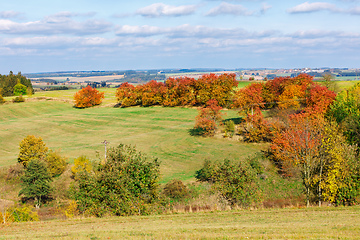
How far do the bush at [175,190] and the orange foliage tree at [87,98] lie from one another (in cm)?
7158

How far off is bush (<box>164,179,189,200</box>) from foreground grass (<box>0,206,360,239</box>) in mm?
11840

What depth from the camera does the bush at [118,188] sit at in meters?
19.9

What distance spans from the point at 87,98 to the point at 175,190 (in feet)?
241

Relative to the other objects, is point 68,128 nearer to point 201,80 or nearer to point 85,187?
point 201,80

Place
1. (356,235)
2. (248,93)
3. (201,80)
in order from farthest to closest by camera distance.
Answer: (201,80)
(248,93)
(356,235)

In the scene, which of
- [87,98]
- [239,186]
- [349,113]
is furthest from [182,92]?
[239,186]

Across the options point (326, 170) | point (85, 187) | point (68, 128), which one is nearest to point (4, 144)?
point (68, 128)

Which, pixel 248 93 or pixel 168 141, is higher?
pixel 248 93

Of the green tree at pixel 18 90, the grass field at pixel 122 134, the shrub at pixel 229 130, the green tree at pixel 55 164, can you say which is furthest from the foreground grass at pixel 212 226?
the green tree at pixel 18 90

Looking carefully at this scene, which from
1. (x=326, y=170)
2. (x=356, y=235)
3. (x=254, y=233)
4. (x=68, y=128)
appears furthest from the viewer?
(x=68, y=128)

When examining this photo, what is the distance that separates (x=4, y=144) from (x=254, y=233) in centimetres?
5577

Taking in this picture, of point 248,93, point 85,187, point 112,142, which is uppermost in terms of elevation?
point 248,93

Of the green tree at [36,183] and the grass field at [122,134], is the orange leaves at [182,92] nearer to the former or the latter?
the grass field at [122,134]

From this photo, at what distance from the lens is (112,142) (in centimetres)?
5541
